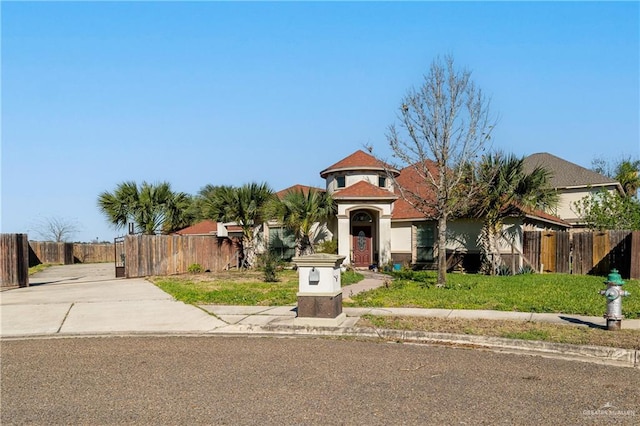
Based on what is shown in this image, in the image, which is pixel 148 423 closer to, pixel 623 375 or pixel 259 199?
pixel 623 375

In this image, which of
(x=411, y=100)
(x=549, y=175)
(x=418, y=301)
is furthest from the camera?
(x=549, y=175)

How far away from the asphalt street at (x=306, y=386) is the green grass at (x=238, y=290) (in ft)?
17.4

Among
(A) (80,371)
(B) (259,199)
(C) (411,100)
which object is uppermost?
(C) (411,100)


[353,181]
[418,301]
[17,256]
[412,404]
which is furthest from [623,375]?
[353,181]

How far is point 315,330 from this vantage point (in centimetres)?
1022

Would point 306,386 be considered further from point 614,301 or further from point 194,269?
point 194,269

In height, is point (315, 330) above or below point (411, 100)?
below

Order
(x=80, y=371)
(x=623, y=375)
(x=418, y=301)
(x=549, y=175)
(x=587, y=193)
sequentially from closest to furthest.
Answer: (x=623, y=375)
(x=80, y=371)
(x=418, y=301)
(x=549, y=175)
(x=587, y=193)

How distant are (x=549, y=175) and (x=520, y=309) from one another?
12138mm

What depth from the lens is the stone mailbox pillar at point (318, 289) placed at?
1094 cm

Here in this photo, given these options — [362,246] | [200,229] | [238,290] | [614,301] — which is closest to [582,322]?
[614,301]

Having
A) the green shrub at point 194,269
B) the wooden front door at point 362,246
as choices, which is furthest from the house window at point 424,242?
the green shrub at point 194,269

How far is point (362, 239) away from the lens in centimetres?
2752

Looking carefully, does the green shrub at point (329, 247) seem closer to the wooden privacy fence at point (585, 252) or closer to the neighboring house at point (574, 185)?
the wooden privacy fence at point (585, 252)
